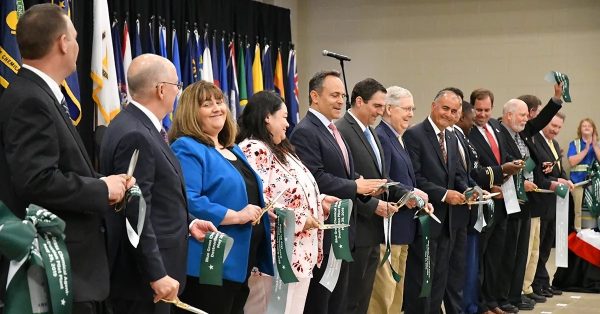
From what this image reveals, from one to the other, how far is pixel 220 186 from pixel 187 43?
496 centimetres

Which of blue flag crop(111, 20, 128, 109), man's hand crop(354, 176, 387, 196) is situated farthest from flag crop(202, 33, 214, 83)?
man's hand crop(354, 176, 387, 196)

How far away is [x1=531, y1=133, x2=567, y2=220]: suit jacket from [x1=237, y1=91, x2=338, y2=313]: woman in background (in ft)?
11.9

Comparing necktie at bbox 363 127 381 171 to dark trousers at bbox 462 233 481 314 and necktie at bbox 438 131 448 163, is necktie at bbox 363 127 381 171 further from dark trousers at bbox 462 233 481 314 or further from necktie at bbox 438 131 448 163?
dark trousers at bbox 462 233 481 314

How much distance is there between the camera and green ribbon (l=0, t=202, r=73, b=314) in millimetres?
2453

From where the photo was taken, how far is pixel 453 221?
604 cm

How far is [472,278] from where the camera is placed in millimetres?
6734

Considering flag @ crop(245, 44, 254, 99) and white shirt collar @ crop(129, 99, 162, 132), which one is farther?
flag @ crop(245, 44, 254, 99)

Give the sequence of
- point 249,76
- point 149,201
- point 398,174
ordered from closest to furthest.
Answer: point 149,201, point 398,174, point 249,76

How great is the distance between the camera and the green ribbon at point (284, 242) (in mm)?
3949

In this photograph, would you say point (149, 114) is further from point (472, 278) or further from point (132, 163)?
point (472, 278)

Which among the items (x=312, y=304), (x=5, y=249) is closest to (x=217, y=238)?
(x=5, y=249)

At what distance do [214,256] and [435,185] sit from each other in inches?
107

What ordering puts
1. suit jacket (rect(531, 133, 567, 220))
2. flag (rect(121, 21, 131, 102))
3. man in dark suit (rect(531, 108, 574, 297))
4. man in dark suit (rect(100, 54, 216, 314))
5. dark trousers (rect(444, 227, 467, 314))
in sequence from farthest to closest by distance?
man in dark suit (rect(531, 108, 574, 297))
suit jacket (rect(531, 133, 567, 220))
flag (rect(121, 21, 131, 102))
dark trousers (rect(444, 227, 467, 314))
man in dark suit (rect(100, 54, 216, 314))

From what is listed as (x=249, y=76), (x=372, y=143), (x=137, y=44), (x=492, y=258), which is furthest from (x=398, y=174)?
(x=249, y=76)
